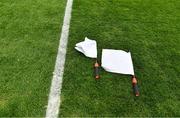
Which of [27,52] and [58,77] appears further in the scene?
[27,52]

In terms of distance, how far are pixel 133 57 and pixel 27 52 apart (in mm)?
1897

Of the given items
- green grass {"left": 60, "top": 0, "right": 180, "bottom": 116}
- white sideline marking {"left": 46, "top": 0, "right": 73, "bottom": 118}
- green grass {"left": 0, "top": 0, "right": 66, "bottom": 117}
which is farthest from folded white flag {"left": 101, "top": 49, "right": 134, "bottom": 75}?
green grass {"left": 0, "top": 0, "right": 66, "bottom": 117}

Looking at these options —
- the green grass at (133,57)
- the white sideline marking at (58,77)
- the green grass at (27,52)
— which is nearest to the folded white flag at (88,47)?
→ the green grass at (133,57)

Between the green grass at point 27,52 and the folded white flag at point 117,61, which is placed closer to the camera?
the green grass at point 27,52

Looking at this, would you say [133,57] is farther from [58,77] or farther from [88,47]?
[58,77]

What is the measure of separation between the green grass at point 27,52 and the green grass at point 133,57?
1.11ft

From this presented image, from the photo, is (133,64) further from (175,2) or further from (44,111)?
(175,2)

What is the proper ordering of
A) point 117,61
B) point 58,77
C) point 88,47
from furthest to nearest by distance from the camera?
point 88,47 → point 117,61 → point 58,77

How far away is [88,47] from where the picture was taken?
18.4 feet

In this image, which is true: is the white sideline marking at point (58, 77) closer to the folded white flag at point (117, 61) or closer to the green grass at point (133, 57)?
the green grass at point (133, 57)

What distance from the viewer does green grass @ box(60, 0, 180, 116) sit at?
4483 mm

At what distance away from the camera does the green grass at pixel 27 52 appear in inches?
173

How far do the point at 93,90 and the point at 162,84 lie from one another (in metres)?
1.16

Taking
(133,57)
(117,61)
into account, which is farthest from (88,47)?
(133,57)
